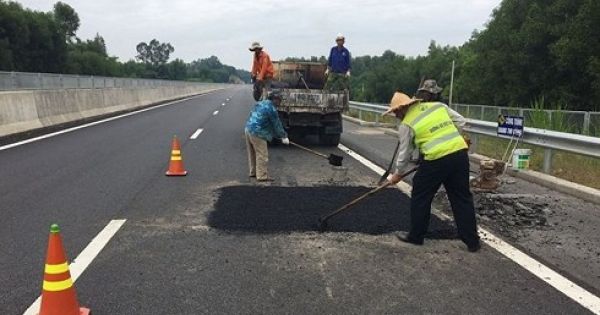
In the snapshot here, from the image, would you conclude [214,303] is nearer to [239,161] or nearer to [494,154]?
[239,161]

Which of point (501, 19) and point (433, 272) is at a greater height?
point (501, 19)

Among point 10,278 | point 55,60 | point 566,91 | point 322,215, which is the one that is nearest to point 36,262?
point 10,278

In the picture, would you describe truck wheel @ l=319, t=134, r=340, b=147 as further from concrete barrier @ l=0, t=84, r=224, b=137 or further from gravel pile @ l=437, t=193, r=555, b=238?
concrete barrier @ l=0, t=84, r=224, b=137

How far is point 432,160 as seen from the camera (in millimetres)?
5105

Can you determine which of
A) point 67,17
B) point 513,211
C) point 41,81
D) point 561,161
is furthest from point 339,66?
point 67,17

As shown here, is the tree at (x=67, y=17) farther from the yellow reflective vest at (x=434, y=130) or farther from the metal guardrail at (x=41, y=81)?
the yellow reflective vest at (x=434, y=130)

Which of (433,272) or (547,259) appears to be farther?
(547,259)

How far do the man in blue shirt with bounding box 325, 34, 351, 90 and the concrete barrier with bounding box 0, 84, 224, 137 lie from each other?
7292 millimetres

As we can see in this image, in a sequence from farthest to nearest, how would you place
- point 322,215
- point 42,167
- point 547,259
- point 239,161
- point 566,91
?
point 566,91, point 239,161, point 42,167, point 322,215, point 547,259

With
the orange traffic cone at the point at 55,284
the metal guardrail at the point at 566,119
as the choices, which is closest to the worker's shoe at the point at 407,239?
the orange traffic cone at the point at 55,284

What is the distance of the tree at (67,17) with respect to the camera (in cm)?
9638

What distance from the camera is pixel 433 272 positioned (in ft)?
14.7

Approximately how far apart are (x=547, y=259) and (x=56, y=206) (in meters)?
5.26

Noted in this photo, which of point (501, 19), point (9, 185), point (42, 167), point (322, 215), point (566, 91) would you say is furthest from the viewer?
point (501, 19)
